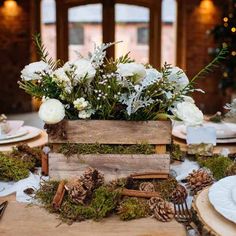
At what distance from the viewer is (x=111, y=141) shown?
149 centimetres

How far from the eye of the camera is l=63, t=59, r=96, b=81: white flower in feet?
4.62

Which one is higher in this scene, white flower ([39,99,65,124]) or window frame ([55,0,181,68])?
window frame ([55,0,181,68])

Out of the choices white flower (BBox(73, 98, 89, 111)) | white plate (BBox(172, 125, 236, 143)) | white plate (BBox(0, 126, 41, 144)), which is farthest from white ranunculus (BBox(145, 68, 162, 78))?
white plate (BBox(0, 126, 41, 144))

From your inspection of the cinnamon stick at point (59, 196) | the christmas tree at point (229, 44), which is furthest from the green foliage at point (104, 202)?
the christmas tree at point (229, 44)

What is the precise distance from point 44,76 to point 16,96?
7308 millimetres

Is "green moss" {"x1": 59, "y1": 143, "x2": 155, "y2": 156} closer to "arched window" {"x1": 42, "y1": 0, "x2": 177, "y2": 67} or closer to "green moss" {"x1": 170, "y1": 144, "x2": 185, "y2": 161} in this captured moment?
"green moss" {"x1": 170, "y1": 144, "x2": 185, "y2": 161}

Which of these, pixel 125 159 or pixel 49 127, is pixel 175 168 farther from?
pixel 49 127

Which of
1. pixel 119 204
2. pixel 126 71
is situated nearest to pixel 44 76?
pixel 126 71

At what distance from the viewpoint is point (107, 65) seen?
1.54 m

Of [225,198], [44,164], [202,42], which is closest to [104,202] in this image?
[225,198]

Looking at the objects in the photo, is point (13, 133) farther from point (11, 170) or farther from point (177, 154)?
point (177, 154)

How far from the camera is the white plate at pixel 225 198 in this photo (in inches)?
43.9

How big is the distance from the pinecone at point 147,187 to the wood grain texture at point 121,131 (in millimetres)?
Answer: 152

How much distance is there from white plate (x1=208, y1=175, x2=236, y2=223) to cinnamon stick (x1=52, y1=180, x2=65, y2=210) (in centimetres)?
46
